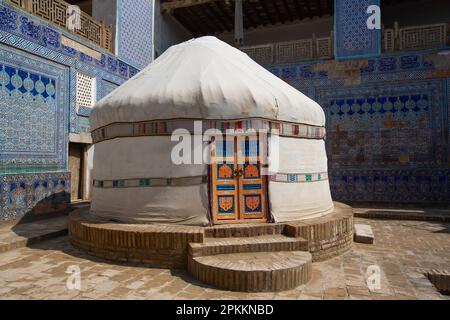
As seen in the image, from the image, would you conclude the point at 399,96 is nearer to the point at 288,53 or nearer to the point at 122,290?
the point at 288,53

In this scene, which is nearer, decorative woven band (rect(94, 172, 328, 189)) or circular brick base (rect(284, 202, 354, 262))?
circular brick base (rect(284, 202, 354, 262))

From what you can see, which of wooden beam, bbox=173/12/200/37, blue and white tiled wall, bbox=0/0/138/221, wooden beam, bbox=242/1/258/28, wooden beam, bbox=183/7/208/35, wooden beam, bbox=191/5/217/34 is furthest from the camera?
wooden beam, bbox=173/12/200/37

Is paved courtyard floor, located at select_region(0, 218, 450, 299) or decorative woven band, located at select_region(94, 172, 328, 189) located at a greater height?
decorative woven band, located at select_region(94, 172, 328, 189)

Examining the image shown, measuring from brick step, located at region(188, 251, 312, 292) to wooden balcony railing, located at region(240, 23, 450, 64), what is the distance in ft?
21.0

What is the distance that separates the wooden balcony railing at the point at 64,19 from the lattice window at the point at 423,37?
6.22m

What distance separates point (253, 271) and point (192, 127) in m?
1.66

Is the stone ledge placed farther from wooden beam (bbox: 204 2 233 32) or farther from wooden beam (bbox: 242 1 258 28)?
wooden beam (bbox: 242 1 258 28)

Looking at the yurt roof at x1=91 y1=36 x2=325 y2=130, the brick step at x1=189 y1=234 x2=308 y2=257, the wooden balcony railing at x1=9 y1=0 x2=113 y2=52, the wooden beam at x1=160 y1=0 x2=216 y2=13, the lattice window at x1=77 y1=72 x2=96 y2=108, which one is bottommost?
the brick step at x1=189 y1=234 x2=308 y2=257

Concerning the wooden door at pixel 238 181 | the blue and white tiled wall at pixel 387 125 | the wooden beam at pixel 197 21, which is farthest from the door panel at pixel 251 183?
the wooden beam at pixel 197 21

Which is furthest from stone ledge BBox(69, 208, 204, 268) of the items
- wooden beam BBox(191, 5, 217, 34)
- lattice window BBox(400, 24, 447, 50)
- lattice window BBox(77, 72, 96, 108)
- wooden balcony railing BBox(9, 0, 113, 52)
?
wooden beam BBox(191, 5, 217, 34)

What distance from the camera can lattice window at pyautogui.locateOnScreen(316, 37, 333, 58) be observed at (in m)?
8.32

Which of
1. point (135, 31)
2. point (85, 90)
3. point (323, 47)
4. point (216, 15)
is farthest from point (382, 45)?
point (85, 90)
